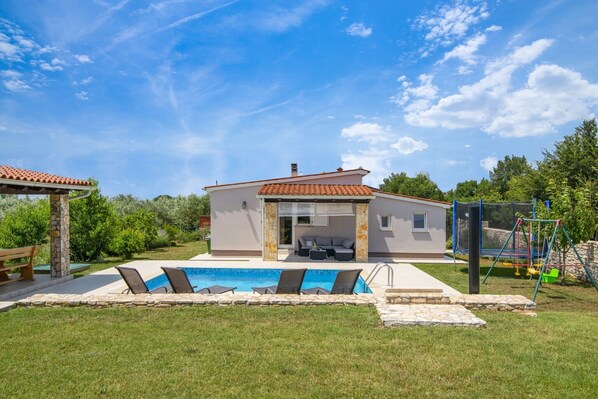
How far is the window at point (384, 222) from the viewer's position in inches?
824

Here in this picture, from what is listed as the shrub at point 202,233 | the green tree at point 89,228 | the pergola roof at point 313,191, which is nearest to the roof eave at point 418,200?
the pergola roof at point 313,191

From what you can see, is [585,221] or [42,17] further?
[42,17]

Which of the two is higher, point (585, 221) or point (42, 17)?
point (42, 17)

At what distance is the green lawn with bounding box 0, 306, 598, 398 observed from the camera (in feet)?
16.3

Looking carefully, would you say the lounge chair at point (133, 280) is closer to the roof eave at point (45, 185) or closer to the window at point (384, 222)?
the roof eave at point (45, 185)

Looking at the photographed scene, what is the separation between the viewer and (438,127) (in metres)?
24.0

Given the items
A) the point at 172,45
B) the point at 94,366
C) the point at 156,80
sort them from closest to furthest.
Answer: the point at 94,366 < the point at 172,45 < the point at 156,80

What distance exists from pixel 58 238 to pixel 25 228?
755 cm

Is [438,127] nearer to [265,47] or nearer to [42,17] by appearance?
[265,47]

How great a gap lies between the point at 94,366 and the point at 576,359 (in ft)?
25.4

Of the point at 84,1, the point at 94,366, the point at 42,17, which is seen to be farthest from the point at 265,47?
the point at 94,366

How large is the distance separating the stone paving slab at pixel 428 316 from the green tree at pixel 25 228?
19.1 m

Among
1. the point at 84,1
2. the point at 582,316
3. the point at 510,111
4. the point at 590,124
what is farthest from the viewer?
the point at 590,124

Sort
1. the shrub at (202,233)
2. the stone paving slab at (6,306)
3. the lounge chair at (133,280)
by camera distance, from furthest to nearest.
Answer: the shrub at (202,233)
the lounge chair at (133,280)
the stone paving slab at (6,306)
